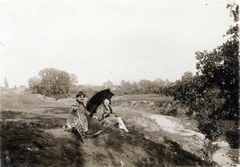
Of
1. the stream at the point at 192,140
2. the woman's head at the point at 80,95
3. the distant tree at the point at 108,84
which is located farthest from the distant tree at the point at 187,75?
the woman's head at the point at 80,95

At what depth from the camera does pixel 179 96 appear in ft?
27.9

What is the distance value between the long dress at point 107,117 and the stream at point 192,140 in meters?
Answer: 1.45

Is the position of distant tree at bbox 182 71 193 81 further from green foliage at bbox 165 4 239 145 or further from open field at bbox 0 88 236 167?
open field at bbox 0 88 236 167

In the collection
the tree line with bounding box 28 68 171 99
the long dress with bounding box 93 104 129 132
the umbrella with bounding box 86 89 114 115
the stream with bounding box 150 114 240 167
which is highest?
the tree line with bounding box 28 68 171 99

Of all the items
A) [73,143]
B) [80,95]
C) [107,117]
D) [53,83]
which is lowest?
[73,143]

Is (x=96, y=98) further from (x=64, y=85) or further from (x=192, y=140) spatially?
(x=192, y=140)

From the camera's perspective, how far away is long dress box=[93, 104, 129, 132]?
311 inches

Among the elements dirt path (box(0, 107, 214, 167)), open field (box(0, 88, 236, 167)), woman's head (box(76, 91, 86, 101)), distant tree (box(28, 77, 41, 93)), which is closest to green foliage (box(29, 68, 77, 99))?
distant tree (box(28, 77, 41, 93))

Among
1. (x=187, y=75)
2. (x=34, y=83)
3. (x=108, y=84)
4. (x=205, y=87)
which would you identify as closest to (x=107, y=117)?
(x=108, y=84)

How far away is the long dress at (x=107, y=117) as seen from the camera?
25.9 ft

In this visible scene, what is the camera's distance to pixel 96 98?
308 inches

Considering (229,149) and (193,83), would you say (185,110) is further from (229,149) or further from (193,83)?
(229,149)

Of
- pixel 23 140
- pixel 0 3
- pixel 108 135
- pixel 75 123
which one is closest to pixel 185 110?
pixel 108 135

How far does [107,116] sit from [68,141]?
1738 millimetres
